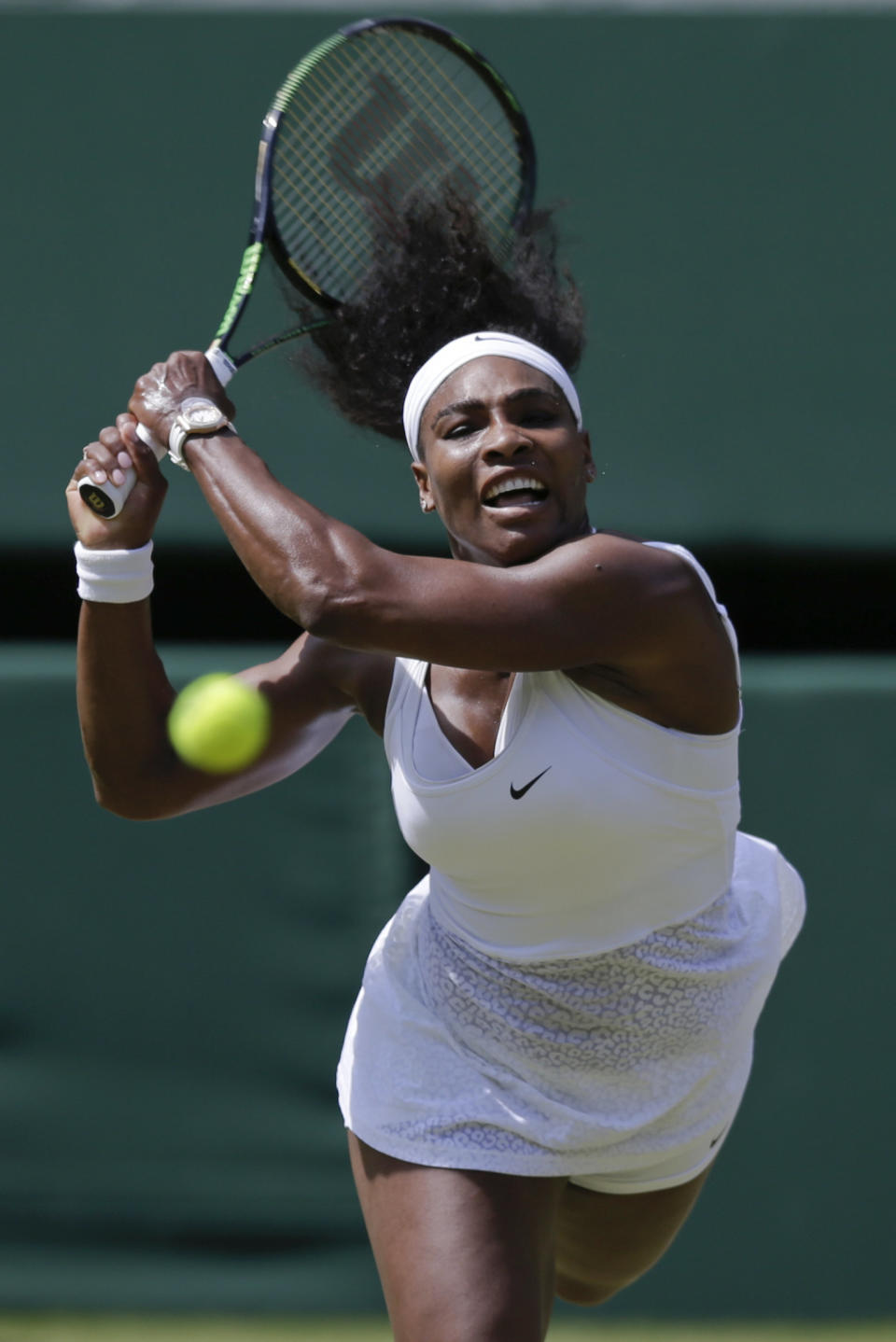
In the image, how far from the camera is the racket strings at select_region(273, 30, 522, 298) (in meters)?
2.57

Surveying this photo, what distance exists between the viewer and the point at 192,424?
1979 millimetres

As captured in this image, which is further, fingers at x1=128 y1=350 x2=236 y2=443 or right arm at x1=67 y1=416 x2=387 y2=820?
right arm at x1=67 y1=416 x2=387 y2=820

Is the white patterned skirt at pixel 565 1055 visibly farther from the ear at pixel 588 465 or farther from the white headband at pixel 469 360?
the white headband at pixel 469 360

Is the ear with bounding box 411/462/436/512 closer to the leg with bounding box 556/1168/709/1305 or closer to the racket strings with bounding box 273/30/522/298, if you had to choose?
the racket strings with bounding box 273/30/522/298

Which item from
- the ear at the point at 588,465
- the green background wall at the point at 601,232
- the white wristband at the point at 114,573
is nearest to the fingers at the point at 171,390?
the white wristband at the point at 114,573

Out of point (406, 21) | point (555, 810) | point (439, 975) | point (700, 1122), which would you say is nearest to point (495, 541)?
point (555, 810)

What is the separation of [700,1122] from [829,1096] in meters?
1.09

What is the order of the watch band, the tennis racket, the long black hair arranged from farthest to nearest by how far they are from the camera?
the tennis racket → the long black hair → the watch band

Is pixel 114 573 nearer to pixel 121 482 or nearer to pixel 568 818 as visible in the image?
pixel 121 482

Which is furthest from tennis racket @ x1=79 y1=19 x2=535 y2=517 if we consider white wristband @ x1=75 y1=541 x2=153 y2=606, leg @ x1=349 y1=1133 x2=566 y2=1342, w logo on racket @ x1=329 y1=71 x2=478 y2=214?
leg @ x1=349 y1=1133 x2=566 y2=1342

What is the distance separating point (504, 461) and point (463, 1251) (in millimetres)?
946

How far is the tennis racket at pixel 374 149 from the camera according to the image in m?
2.50

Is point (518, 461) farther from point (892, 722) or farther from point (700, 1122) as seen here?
point (892, 722)

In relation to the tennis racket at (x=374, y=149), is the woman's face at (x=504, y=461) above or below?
below
